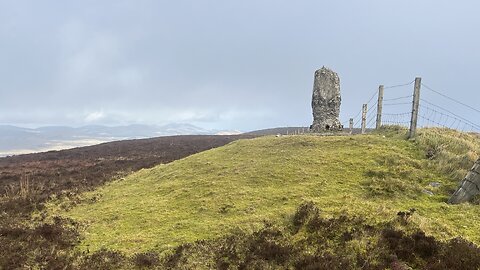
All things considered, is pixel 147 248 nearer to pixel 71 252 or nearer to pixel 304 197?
pixel 71 252

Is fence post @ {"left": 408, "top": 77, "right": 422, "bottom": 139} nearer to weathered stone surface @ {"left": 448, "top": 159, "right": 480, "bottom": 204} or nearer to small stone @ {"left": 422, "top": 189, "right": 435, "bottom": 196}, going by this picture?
small stone @ {"left": 422, "top": 189, "right": 435, "bottom": 196}

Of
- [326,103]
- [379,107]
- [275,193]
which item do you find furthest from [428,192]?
[326,103]

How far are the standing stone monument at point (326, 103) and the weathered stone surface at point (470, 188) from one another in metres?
17.1

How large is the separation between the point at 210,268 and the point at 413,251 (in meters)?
6.03

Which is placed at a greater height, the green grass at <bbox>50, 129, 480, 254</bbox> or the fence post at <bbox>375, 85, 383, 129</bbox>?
the fence post at <bbox>375, 85, 383, 129</bbox>

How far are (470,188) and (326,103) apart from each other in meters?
18.1

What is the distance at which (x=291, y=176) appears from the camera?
18953 mm

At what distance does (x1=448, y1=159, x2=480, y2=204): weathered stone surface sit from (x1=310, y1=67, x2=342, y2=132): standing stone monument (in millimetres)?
17060

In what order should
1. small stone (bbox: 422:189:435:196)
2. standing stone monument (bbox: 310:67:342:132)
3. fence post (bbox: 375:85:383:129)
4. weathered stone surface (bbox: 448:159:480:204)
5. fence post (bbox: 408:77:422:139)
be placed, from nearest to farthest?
weathered stone surface (bbox: 448:159:480:204), small stone (bbox: 422:189:435:196), fence post (bbox: 408:77:422:139), fence post (bbox: 375:85:383:129), standing stone monument (bbox: 310:67:342:132)

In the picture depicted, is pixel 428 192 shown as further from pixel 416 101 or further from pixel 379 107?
pixel 379 107

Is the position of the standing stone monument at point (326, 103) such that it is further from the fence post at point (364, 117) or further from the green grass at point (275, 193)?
the green grass at point (275, 193)

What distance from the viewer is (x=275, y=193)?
55.7ft

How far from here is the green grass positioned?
44.8ft

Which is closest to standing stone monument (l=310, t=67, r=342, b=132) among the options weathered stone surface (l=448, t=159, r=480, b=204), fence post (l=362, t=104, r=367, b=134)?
fence post (l=362, t=104, r=367, b=134)
